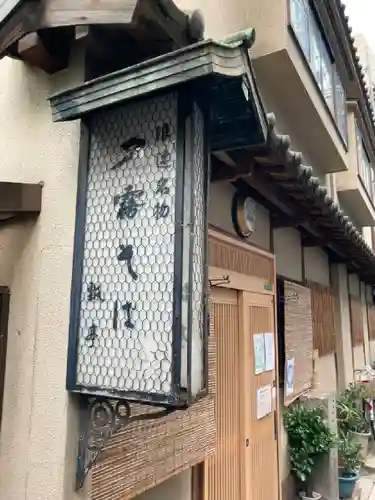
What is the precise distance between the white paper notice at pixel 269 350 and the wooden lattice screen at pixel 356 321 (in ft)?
20.8

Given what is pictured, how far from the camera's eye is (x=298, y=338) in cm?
639

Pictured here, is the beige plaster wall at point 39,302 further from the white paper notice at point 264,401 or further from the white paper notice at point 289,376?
the white paper notice at point 289,376

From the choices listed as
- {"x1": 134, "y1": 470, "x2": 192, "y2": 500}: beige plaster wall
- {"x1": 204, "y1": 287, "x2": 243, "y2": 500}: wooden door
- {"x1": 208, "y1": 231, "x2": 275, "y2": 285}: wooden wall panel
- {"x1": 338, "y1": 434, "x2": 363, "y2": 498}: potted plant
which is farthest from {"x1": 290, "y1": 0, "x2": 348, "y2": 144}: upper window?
A: {"x1": 338, "y1": 434, "x2": 363, "y2": 498}: potted plant

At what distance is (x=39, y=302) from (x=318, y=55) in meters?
5.75

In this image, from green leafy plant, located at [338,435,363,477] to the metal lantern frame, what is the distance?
543 cm

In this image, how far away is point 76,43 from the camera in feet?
9.21

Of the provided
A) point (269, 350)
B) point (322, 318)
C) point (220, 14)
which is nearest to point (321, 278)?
point (322, 318)

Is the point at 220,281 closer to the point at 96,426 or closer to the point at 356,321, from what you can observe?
the point at 96,426

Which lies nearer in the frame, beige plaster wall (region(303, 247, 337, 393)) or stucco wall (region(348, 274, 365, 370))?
beige plaster wall (region(303, 247, 337, 393))

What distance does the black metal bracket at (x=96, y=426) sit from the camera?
237 cm

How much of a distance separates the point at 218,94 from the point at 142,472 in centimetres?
A: 228

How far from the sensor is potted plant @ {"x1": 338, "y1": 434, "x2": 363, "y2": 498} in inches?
256

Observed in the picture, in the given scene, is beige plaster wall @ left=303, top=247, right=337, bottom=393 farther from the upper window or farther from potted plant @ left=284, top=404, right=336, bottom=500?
the upper window

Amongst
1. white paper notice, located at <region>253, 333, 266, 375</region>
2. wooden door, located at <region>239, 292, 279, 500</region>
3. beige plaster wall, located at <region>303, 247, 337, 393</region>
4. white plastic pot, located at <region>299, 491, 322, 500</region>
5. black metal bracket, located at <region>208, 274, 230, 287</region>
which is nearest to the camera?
black metal bracket, located at <region>208, 274, 230, 287</region>
